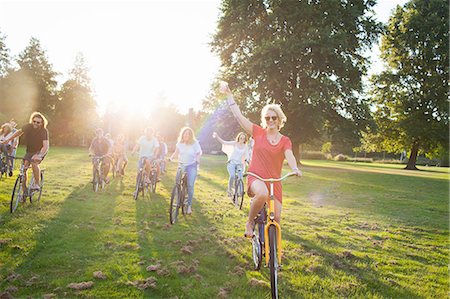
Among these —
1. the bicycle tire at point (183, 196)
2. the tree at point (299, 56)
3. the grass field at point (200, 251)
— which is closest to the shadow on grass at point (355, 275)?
the grass field at point (200, 251)

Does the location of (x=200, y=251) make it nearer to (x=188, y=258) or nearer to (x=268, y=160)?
(x=188, y=258)

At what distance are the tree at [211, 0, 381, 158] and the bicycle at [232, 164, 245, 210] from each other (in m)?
15.7

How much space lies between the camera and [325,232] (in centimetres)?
828

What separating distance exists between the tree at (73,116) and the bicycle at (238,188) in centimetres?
5059

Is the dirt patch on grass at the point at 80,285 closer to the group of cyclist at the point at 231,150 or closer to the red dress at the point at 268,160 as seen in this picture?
the group of cyclist at the point at 231,150

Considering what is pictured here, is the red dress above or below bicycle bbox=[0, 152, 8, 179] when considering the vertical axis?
above

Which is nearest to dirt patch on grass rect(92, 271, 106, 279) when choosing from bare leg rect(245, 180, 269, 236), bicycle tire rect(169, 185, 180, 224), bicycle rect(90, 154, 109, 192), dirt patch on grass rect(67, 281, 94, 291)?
dirt patch on grass rect(67, 281, 94, 291)

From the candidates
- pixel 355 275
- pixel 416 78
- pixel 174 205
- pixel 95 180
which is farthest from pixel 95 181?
pixel 416 78

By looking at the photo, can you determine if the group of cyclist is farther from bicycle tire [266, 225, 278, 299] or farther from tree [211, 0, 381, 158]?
tree [211, 0, 381, 158]

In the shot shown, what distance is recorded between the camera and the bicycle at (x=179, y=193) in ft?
27.4

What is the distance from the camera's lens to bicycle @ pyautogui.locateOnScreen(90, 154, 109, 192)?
11992mm

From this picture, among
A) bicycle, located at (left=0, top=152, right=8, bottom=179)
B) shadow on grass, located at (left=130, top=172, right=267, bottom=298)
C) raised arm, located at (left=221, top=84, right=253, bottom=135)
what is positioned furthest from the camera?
bicycle, located at (left=0, top=152, right=8, bottom=179)

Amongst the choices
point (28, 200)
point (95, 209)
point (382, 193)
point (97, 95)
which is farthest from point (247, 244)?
point (97, 95)

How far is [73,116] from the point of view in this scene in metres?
56.5
